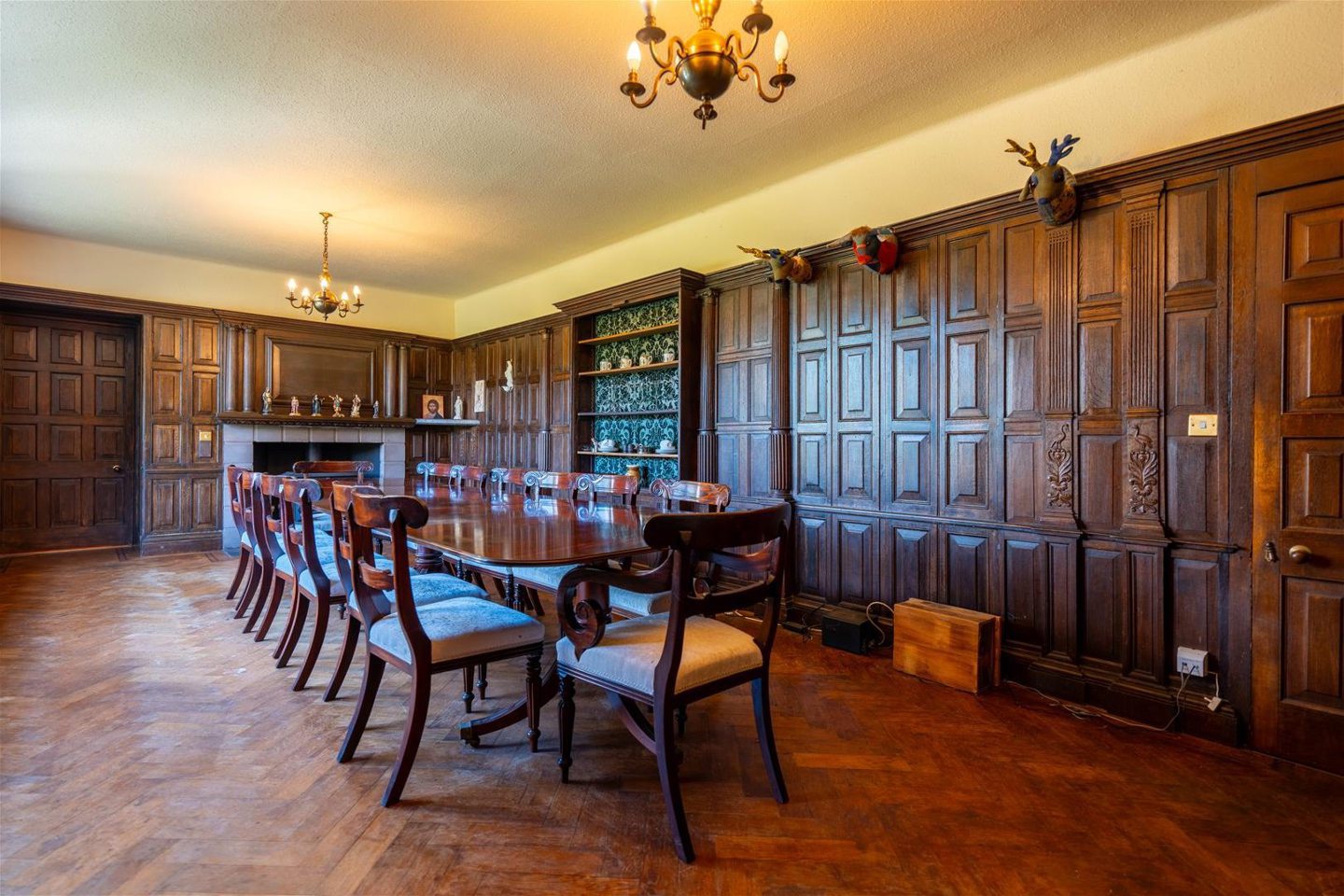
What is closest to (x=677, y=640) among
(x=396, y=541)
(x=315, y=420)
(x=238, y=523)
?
(x=396, y=541)

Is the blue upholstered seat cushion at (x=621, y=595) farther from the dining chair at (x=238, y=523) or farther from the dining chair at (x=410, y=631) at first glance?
the dining chair at (x=238, y=523)

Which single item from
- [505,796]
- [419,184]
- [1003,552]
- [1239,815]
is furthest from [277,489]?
[1239,815]

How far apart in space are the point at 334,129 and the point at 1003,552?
4.31 meters

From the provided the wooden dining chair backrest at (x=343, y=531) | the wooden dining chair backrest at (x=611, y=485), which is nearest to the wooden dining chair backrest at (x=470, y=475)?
the wooden dining chair backrest at (x=611, y=485)

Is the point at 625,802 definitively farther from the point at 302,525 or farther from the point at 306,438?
the point at 306,438

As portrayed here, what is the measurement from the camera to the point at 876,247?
3.36 metres

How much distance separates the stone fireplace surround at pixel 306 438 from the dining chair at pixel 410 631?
15.1 ft

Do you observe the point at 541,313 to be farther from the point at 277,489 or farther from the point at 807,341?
the point at 277,489

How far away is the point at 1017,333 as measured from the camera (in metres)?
2.97

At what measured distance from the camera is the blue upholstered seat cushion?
254 cm

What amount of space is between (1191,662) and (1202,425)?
95 centimetres

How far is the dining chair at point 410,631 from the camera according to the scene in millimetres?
1854

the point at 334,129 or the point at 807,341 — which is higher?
the point at 334,129

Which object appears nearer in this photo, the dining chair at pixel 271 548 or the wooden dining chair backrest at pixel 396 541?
the wooden dining chair backrest at pixel 396 541
